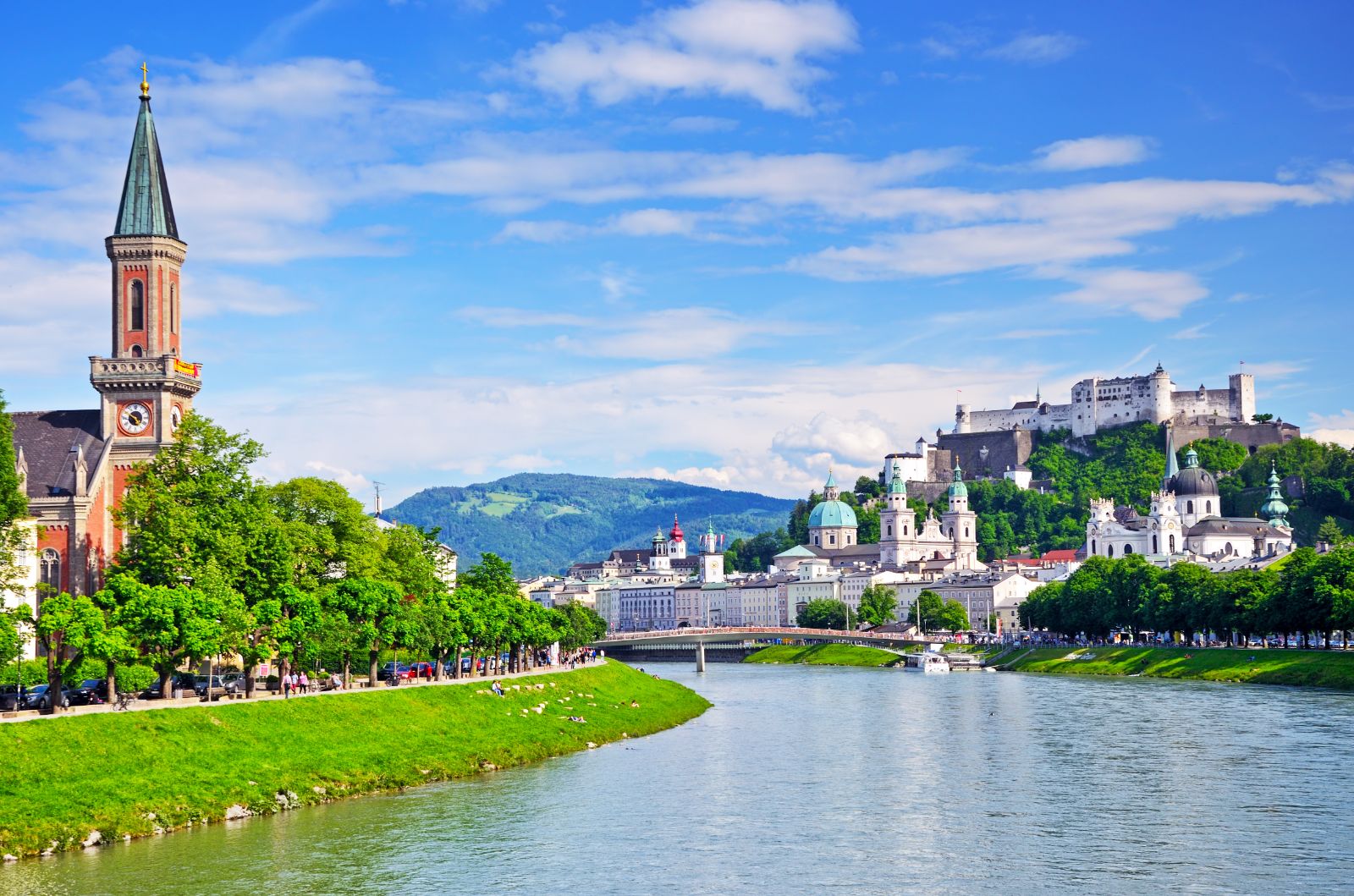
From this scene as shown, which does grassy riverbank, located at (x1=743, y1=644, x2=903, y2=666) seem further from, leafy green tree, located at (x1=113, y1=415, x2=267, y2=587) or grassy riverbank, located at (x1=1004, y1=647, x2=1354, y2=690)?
leafy green tree, located at (x1=113, y1=415, x2=267, y2=587)

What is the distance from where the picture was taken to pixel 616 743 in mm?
68062

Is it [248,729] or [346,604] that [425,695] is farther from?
[248,729]

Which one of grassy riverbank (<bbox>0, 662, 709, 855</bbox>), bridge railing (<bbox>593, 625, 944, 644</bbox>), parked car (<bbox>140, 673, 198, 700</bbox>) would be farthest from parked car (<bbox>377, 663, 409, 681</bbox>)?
bridge railing (<bbox>593, 625, 944, 644</bbox>)

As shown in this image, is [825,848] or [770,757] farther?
[770,757]

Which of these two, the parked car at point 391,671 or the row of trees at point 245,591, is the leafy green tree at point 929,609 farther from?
the parked car at point 391,671

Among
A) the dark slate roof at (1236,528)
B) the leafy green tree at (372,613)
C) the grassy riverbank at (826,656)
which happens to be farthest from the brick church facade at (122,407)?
the dark slate roof at (1236,528)

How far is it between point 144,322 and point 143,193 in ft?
18.1

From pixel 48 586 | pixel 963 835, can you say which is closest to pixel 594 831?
pixel 963 835

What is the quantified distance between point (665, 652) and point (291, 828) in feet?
446

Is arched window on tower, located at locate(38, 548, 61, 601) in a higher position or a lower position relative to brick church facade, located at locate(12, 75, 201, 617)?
lower

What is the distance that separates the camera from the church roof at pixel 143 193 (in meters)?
71.4

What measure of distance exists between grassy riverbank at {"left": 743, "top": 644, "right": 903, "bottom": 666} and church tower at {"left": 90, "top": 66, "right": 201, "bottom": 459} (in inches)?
3869

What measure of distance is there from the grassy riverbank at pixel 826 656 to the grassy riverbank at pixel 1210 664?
26.1m

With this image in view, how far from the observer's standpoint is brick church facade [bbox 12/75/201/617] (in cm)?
6644
